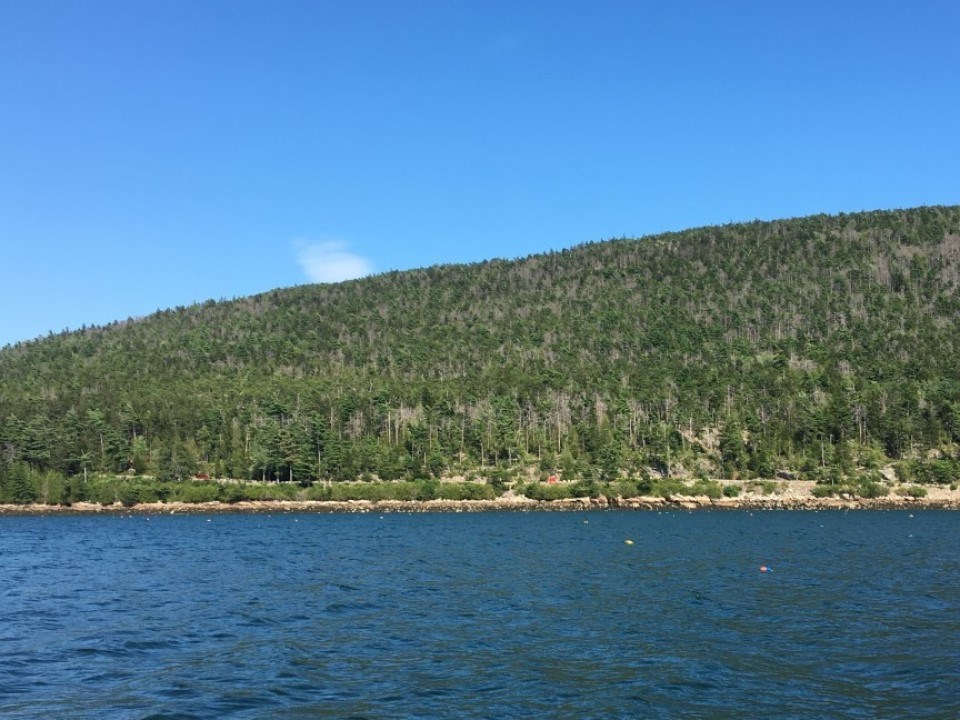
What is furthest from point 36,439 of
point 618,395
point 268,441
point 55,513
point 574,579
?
point 574,579

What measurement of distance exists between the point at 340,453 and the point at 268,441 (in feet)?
45.2

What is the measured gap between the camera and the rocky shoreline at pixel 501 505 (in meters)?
132

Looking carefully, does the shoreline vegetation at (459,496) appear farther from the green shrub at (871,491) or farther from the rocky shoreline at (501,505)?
the rocky shoreline at (501,505)

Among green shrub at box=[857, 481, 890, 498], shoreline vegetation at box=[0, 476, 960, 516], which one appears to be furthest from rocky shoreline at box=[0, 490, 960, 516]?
green shrub at box=[857, 481, 890, 498]

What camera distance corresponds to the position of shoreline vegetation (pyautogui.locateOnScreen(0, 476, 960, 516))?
13462 cm

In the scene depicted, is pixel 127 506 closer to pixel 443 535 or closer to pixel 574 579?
pixel 443 535

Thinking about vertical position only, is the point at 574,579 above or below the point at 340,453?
below

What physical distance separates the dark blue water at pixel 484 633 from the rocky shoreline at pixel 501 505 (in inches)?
2792

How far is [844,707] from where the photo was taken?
21.7 metres

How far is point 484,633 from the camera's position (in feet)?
101

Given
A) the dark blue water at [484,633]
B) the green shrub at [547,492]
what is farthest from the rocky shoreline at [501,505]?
the dark blue water at [484,633]

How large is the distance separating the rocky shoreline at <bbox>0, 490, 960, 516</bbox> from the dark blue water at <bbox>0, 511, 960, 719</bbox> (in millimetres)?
70927

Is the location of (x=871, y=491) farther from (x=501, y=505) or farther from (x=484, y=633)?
(x=484, y=633)

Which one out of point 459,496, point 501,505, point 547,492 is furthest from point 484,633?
point 459,496
